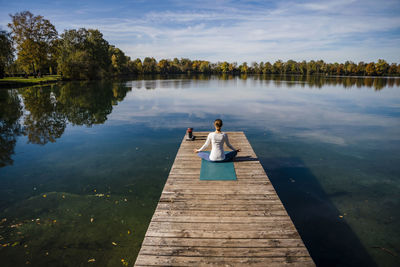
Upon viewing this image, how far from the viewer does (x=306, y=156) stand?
1155 centimetres

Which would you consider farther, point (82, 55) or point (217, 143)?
point (82, 55)

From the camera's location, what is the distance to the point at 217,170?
7438 mm

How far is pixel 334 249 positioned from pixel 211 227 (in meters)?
3.68

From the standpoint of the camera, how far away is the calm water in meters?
5.79

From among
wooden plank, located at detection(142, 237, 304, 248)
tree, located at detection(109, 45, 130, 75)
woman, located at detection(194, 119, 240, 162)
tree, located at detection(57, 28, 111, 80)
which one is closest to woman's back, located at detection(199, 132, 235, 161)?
woman, located at detection(194, 119, 240, 162)

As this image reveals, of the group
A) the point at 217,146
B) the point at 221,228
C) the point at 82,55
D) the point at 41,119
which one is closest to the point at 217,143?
the point at 217,146

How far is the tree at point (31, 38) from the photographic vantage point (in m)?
55.1

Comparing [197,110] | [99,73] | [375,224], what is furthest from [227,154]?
[99,73]

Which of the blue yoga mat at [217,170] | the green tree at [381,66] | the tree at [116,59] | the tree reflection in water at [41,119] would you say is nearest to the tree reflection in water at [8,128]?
the tree reflection in water at [41,119]

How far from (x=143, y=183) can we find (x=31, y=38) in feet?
227

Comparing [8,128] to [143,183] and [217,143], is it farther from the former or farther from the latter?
[217,143]

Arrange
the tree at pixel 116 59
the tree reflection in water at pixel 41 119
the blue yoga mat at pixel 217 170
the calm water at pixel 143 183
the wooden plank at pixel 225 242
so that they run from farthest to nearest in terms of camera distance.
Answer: the tree at pixel 116 59, the tree reflection in water at pixel 41 119, the blue yoga mat at pixel 217 170, the calm water at pixel 143 183, the wooden plank at pixel 225 242

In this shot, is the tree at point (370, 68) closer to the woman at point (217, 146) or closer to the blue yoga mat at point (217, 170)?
the woman at point (217, 146)

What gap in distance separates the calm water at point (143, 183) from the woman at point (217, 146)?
2383mm
